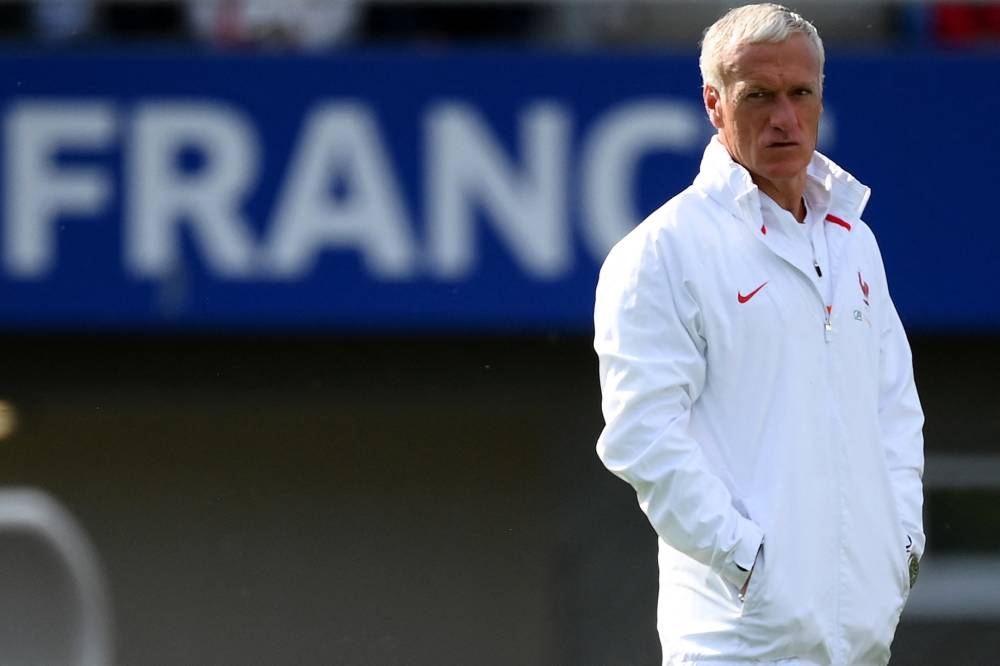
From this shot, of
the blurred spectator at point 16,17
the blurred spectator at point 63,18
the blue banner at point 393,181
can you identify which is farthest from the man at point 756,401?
the blurred spectator at point 16,17

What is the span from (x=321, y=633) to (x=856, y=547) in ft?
11.5

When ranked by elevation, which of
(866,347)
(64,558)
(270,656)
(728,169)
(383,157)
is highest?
(383,157)

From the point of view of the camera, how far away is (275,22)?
589cm

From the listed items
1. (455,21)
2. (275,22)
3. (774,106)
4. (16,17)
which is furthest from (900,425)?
(16,17)

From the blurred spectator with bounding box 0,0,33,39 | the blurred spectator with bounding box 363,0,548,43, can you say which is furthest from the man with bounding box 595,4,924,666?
the blurred spectator with bounding box 0,0,33,39

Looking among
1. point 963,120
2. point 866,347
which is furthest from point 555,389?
point 866,347

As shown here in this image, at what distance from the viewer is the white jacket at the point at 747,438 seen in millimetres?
2650

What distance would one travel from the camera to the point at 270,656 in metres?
5.91

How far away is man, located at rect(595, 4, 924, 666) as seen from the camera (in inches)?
104

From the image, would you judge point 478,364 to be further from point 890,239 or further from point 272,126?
point 890,239

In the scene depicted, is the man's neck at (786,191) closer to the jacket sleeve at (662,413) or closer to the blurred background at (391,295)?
the jacket sleeve at (662,413)

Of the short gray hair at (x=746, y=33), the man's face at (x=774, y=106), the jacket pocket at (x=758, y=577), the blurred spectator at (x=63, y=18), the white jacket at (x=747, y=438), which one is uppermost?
the blurred spectator at (x=63, y=18)

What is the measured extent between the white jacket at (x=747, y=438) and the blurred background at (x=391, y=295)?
2992 millimetres

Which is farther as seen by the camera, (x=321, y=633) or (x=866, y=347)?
(x=321, y=633)
